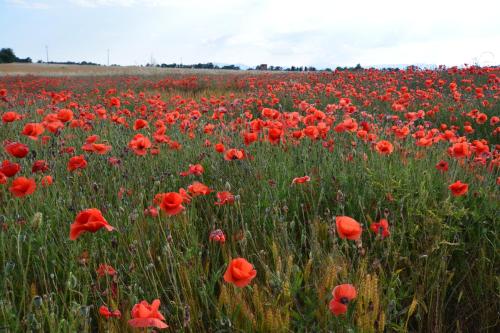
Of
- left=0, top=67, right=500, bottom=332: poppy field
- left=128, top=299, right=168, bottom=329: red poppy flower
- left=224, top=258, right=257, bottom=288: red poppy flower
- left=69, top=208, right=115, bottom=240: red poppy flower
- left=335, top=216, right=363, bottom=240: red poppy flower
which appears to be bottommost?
left=0, top=67, right=500, bottom=332: poppy field

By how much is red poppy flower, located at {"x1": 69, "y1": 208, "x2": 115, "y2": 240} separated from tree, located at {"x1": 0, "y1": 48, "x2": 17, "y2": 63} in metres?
65.1

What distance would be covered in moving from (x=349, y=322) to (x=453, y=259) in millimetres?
1298

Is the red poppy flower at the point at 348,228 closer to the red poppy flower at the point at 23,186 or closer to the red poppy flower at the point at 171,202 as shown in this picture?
the red poppy flower at the point at 171,202

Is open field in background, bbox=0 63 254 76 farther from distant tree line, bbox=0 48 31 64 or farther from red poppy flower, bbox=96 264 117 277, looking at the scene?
red poppy flower, bbox=96 264 117 277

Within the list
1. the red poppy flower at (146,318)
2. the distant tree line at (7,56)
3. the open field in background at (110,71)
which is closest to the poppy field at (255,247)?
the red poppy flower at (146,318)

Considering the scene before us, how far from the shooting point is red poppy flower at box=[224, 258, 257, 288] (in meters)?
1.46

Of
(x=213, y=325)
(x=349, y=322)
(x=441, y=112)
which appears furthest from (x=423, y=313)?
(x=441, y=112)

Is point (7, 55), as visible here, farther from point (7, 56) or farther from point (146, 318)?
point (146, 318)

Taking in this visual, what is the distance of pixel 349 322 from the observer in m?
1.70

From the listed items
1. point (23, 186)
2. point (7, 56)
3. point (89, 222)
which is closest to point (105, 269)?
point (89, 222)

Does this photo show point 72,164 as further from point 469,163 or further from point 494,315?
point 469,163

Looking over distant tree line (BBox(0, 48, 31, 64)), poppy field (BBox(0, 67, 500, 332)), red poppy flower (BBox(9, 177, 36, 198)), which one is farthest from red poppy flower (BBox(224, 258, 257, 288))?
distant tree line (BBox(0, 48, 31, 64))

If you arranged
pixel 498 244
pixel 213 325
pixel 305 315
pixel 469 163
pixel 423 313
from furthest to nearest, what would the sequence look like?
1. pixel 469 163
2. pixel 498 244
3. pixel 423 313
4. pixel 213 325
5. pixel 305 315

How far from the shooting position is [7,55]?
59.3m
